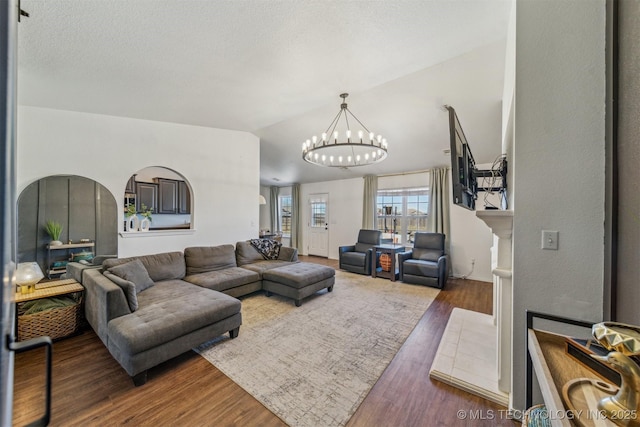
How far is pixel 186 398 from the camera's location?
171 cm

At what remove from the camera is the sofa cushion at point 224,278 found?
3148 mm

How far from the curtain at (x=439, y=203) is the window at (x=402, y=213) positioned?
26cm

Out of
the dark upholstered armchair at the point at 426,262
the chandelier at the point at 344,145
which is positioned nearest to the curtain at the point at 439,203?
the dark upholstered armchair at the point at 426,262

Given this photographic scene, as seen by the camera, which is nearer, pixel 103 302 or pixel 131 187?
pixel 103 302

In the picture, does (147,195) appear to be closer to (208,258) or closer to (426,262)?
(208,258)

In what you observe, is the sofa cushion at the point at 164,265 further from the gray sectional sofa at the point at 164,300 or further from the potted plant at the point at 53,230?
the potted plant at the point at 53,230

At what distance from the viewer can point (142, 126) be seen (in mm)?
3369

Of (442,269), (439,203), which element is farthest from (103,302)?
(439,203)

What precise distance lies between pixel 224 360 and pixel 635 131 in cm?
316

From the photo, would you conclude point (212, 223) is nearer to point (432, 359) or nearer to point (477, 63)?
point (432, 359)

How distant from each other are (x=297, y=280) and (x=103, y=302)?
6.54 feet

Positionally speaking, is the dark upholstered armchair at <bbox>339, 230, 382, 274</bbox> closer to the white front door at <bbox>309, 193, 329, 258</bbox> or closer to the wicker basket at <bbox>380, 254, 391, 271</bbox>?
the wicker basket at <bbox>380, 254, 391, 271</bbox>

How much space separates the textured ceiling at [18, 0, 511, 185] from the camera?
5.70ft

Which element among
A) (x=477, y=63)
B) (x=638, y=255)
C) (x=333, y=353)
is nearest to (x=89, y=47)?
(x=333, y=353)
